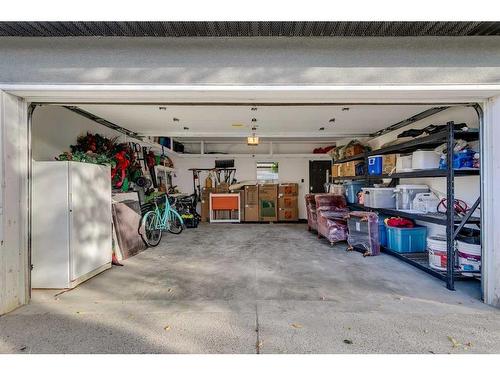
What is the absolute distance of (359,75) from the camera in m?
2.43

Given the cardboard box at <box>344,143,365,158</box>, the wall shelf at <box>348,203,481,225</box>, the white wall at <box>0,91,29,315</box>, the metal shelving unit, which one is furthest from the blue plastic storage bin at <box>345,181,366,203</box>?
the white wall at <box>0,91,29,315</box>

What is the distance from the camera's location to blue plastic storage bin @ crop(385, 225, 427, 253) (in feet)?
14.0

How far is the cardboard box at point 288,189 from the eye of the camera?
341 inches

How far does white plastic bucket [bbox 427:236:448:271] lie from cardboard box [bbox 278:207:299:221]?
5.23 meters

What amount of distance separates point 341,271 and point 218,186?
19.0ft

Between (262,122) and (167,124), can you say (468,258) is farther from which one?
(167,124)

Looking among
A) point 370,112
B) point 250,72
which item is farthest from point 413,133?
point 250,72

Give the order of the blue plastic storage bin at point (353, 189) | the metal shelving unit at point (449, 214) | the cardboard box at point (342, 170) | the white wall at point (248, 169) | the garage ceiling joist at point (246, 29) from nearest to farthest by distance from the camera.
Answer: the garage ceiling joist at point (246, 29) < the metal shelving unit at point (449, 214) < the blue plastic storage bin at point (353, 189) < the cardboard box at point (342, 170) < the white wall at point (248, 169)

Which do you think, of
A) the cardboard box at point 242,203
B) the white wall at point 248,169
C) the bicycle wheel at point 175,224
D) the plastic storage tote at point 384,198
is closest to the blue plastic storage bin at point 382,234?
the plastic storage tote at point 384,198

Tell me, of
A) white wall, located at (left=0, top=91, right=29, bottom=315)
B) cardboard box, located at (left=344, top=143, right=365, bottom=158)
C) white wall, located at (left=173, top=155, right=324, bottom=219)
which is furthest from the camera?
white wall, located at (left=173, top=155, right=324, bottom=219)

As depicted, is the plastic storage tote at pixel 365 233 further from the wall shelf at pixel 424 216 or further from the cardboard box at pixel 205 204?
the cardboard box at pixel 205 204

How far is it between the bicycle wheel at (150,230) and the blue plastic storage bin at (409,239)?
433 cm

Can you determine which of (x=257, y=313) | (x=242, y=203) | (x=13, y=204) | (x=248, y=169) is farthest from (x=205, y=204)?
(x=257, y=313)

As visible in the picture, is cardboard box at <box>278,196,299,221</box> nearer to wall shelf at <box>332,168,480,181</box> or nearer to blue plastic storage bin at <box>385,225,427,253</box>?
wall shelf at <box>332,168,480,181</box>
